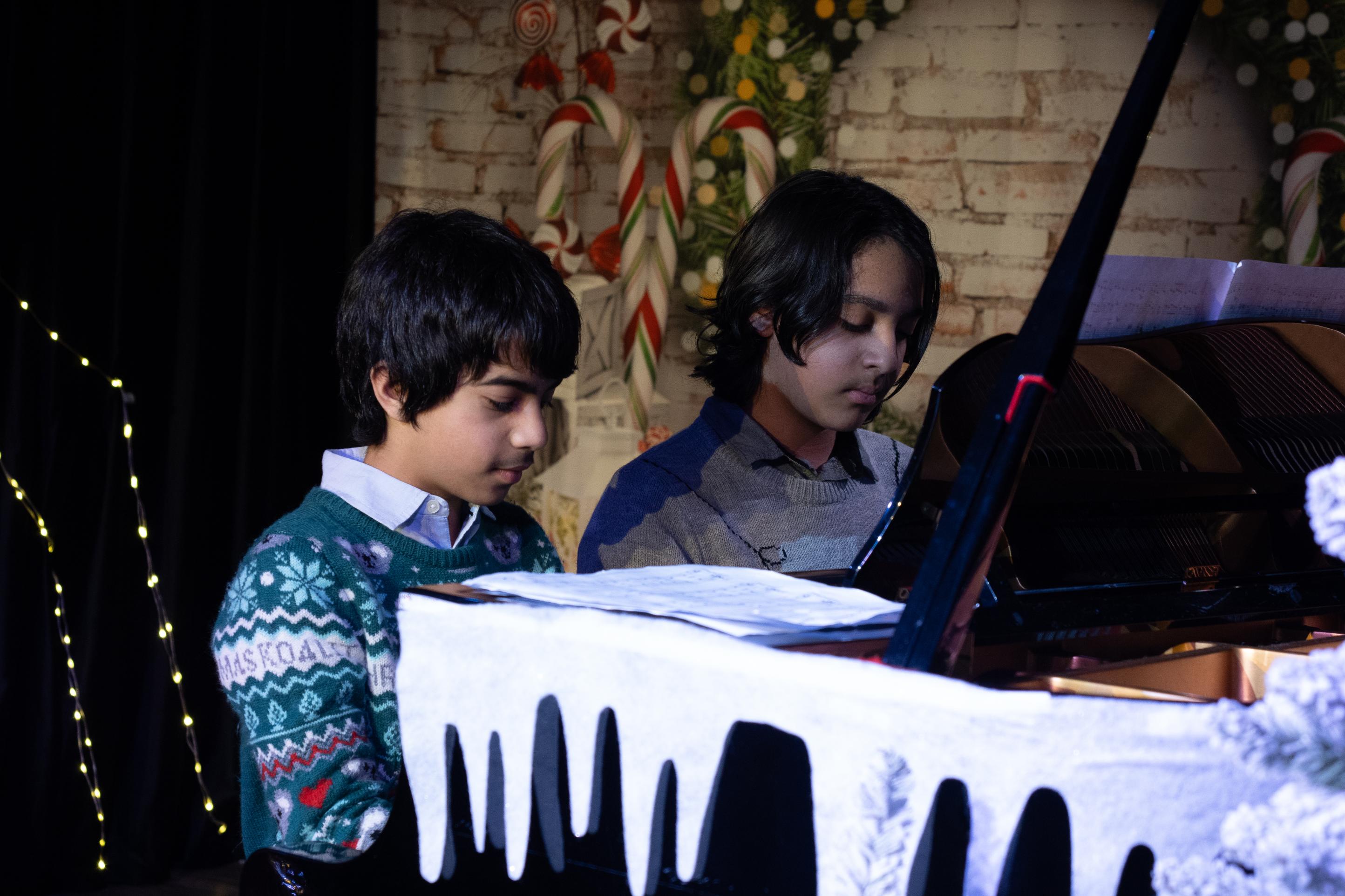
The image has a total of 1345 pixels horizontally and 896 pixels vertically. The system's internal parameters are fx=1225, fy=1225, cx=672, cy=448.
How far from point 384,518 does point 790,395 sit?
588mm

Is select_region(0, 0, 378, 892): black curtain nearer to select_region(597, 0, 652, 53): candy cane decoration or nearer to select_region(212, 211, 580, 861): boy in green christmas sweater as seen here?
select_region(597, 0, 652, 53): candy cane decoration

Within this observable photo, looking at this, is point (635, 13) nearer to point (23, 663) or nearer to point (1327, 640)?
point (23, 663)

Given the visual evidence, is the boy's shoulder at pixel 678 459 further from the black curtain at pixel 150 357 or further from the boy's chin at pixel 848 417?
the black curtain at pixel 150 357

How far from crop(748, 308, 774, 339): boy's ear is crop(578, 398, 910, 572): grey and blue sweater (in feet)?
0.37

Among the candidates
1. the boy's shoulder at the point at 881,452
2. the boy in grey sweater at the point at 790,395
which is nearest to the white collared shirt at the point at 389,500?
the boy in grey sweater at the point at 790,395

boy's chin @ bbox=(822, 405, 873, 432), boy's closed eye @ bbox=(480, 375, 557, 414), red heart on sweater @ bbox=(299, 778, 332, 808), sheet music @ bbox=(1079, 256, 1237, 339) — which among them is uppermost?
sheet music @ bbox=(1079, 256, 1237, 339)

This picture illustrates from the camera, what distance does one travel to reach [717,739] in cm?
74

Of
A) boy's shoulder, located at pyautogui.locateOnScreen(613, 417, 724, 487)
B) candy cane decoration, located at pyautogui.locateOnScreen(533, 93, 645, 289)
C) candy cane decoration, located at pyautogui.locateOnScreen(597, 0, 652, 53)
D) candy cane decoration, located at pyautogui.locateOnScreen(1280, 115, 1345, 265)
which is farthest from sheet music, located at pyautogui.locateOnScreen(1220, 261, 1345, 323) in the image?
candy cane decoration, located at pyautogui.locateOnScreen(597, 0, 652, 53)

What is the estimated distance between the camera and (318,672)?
1.10 meters

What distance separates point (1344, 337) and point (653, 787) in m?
1.04

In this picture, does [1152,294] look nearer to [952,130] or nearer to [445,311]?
[445,311]

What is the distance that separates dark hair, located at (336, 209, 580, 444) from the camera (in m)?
1.31

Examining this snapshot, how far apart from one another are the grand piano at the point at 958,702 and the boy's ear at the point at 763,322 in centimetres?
45

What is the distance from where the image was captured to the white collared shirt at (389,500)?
132 centimetres
